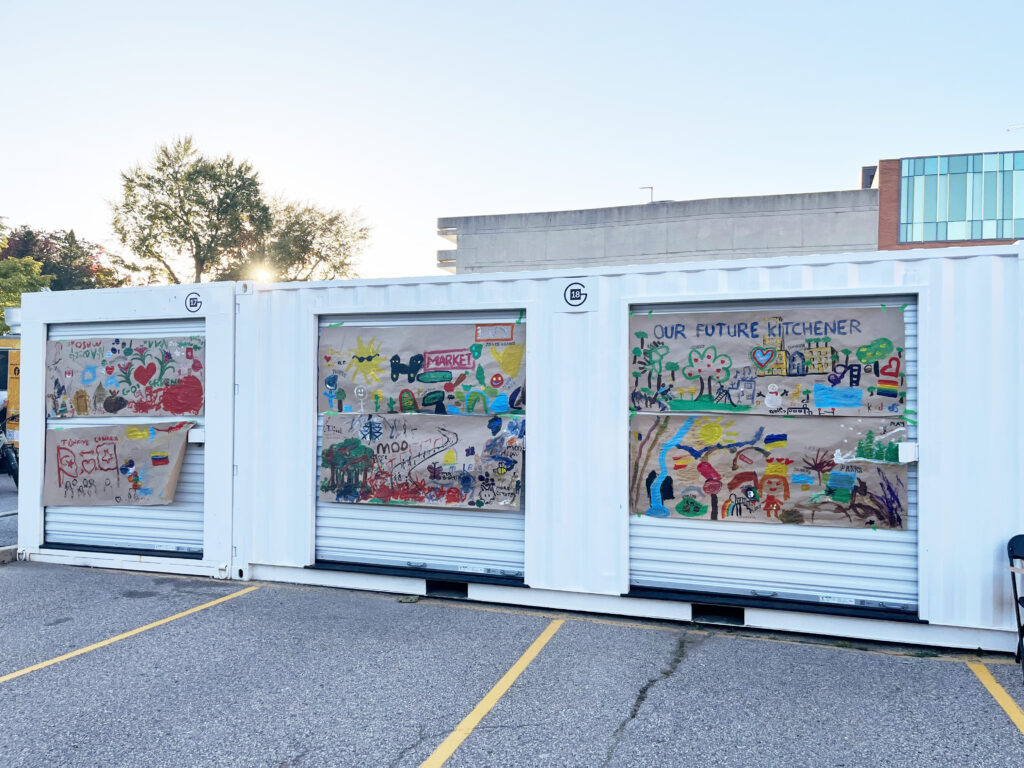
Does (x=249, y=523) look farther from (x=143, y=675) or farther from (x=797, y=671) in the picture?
(x=797, y=671)

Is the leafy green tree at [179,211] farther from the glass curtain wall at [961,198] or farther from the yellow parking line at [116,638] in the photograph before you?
the glass curtain wall at [961,198]

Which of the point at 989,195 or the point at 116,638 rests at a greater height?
the point at 989,195

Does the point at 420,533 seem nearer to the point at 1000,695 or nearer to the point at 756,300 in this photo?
the point at 756,300

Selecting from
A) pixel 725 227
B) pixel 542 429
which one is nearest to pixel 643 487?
pixel 542 429

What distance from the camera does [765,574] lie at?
6133 mm

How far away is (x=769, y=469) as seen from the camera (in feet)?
20.1

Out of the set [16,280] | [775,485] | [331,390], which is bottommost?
[775,485]

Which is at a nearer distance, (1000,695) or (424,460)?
(1000,695)

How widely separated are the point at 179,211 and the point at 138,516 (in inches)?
1272

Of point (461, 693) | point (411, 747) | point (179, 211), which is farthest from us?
point (179, 211)

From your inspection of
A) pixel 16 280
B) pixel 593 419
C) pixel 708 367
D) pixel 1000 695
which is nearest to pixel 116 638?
pixel 593 419

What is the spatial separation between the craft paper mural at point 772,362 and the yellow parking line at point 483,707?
6.87 ft

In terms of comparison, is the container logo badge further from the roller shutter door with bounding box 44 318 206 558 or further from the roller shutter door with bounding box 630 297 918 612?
the roller shutter door with bounding box 44 318 206 558

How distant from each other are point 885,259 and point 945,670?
9.68ft
